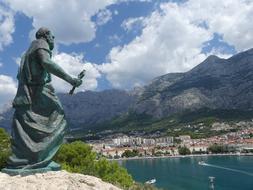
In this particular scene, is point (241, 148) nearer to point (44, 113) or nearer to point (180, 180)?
point (180, 180)

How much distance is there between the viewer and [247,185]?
74125 millimetres

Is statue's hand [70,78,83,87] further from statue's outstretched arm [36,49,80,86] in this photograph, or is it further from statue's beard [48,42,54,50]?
statue's beard [48,42,54,50]

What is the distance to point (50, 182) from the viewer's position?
352 inches

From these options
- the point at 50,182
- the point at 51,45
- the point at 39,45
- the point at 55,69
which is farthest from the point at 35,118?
the point at 51,45

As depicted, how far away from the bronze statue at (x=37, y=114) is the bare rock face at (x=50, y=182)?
→ 0.73ft

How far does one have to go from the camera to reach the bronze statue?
30.9ft

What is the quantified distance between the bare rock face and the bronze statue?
8.8 inches

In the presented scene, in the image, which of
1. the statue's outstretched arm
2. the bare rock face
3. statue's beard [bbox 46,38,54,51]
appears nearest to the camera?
the bare rock face

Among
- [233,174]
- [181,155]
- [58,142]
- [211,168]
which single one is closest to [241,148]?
[181,155]

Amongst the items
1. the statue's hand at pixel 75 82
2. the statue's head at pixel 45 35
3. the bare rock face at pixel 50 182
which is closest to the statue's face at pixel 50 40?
the statue's head at pixel 45 35

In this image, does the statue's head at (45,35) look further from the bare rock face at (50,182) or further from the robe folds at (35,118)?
the bare rock face at (50,182)

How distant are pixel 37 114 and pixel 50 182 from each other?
161cm

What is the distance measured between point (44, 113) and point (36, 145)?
77 centimetres

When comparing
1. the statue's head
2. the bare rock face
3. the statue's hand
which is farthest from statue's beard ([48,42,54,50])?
the bare rock face
